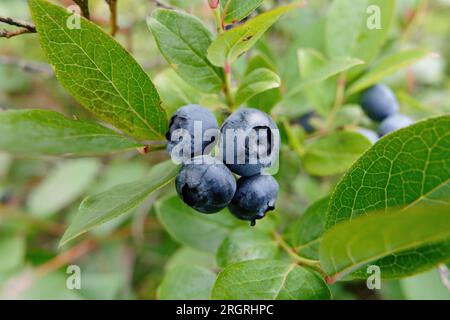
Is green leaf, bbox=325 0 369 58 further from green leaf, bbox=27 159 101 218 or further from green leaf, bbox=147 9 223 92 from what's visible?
green leaf, bbox=27 159 101 218

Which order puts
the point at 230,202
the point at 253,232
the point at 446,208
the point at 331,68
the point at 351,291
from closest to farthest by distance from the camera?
the point at 446,208 → the point at 230,202 → the point at 331,68 → the point at 253,232 → the point at 351,291

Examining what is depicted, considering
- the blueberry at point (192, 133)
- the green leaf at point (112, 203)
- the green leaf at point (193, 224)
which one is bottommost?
the green leaf at point (193, 224)

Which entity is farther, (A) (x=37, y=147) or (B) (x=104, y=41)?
(B) (x=104, y=41)

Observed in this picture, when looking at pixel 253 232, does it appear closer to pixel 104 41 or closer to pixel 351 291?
pixel 104 41

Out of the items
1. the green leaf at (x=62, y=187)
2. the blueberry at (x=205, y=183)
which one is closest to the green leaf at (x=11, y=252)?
the green leaf at (x=62, y=187)

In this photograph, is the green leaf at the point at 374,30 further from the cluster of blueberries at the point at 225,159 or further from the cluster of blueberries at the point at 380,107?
the cluster of blueberries at the point at 225,159
